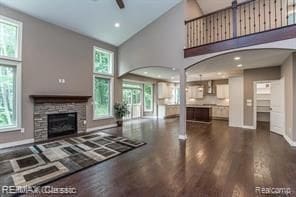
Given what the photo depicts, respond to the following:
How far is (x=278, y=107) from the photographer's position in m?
6.49

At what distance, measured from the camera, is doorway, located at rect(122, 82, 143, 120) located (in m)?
10.6

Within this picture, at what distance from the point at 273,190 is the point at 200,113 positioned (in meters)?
7.43

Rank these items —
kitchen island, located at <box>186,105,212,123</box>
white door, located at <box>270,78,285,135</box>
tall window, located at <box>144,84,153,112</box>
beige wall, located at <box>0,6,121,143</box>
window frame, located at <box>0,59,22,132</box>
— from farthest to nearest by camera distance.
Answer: tall window, located at <box>144,84,153,112</box>, kitchen island, located at <box>186,105,212,123</box>, white door, located at <box>270,78,285,135</box>, beige wall, located at <box>0,6,121,143</box>, window frame, located at <box>0,59,22,132</box>

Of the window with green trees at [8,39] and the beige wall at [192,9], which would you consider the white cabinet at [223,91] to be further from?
the window with green trees at [8,39]

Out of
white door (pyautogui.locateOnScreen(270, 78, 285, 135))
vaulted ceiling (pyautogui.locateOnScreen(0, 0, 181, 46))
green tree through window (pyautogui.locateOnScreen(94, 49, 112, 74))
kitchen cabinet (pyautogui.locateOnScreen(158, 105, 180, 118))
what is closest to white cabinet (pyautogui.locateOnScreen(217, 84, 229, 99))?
kitchen cabinet (pyautogui.locateOnScreen(158, 105, 180, 118))

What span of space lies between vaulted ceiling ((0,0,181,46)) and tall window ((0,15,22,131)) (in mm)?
643

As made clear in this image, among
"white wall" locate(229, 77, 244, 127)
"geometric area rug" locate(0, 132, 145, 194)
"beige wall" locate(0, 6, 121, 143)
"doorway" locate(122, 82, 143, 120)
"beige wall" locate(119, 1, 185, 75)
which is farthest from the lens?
"doorway" locate(122, 82, 143, 120)

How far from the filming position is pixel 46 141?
5496 millimetres

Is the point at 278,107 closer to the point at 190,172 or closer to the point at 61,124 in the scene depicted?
the point at 190,172

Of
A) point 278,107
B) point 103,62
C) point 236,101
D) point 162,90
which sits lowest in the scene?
point 278,107

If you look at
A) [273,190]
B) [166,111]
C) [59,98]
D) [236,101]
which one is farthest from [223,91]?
[59,98]

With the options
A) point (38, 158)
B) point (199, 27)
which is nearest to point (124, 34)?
point (199, 27)

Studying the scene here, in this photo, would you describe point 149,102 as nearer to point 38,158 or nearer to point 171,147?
point 171,147

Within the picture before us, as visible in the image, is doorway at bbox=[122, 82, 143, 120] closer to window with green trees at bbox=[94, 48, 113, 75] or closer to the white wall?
window with green trees at bbox=[94, 48, 113, 75]
